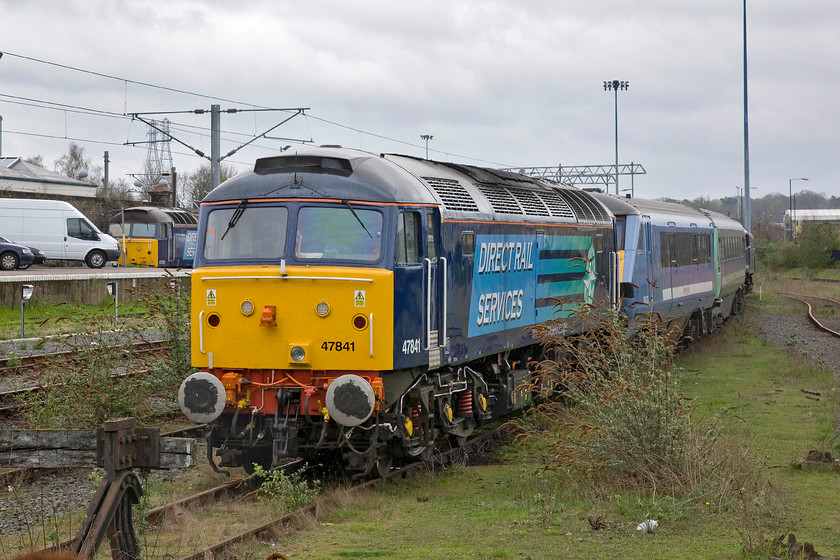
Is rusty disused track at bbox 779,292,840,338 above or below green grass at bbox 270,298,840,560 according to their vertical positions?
above

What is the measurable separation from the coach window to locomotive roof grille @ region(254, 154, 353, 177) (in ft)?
2.38

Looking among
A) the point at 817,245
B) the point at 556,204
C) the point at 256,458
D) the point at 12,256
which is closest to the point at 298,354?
the point at 256,458

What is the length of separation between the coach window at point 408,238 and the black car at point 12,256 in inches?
1092

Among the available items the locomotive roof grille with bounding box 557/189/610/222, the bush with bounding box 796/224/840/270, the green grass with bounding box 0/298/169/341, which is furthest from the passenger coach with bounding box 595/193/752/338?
the bush with bounding box 796/224/840/270

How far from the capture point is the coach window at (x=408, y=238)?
32.7ft

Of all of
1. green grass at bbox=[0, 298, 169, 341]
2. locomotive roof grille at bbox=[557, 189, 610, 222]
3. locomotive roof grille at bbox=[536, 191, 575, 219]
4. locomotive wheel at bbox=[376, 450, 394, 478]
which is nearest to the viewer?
locomotive wheel at bbox=[376, 450, 394, 478]

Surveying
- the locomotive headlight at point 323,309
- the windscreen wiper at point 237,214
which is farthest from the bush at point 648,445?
the windscreen wiper at point 237,214

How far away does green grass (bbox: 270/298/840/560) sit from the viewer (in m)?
7.93

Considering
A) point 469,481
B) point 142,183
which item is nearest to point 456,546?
point 469,481

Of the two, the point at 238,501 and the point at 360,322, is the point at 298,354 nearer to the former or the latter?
the point at 360,322

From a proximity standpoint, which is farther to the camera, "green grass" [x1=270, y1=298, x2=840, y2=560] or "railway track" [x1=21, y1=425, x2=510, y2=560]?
"green grass" [x1=270, y1=298, x2=840, y2=560]

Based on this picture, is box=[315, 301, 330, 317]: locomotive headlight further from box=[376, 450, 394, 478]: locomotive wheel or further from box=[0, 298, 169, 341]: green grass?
box=[0, 298, 169, 341]: green grass

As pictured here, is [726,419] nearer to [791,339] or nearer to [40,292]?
[791,339]

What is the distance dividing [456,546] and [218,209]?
4340 mm
